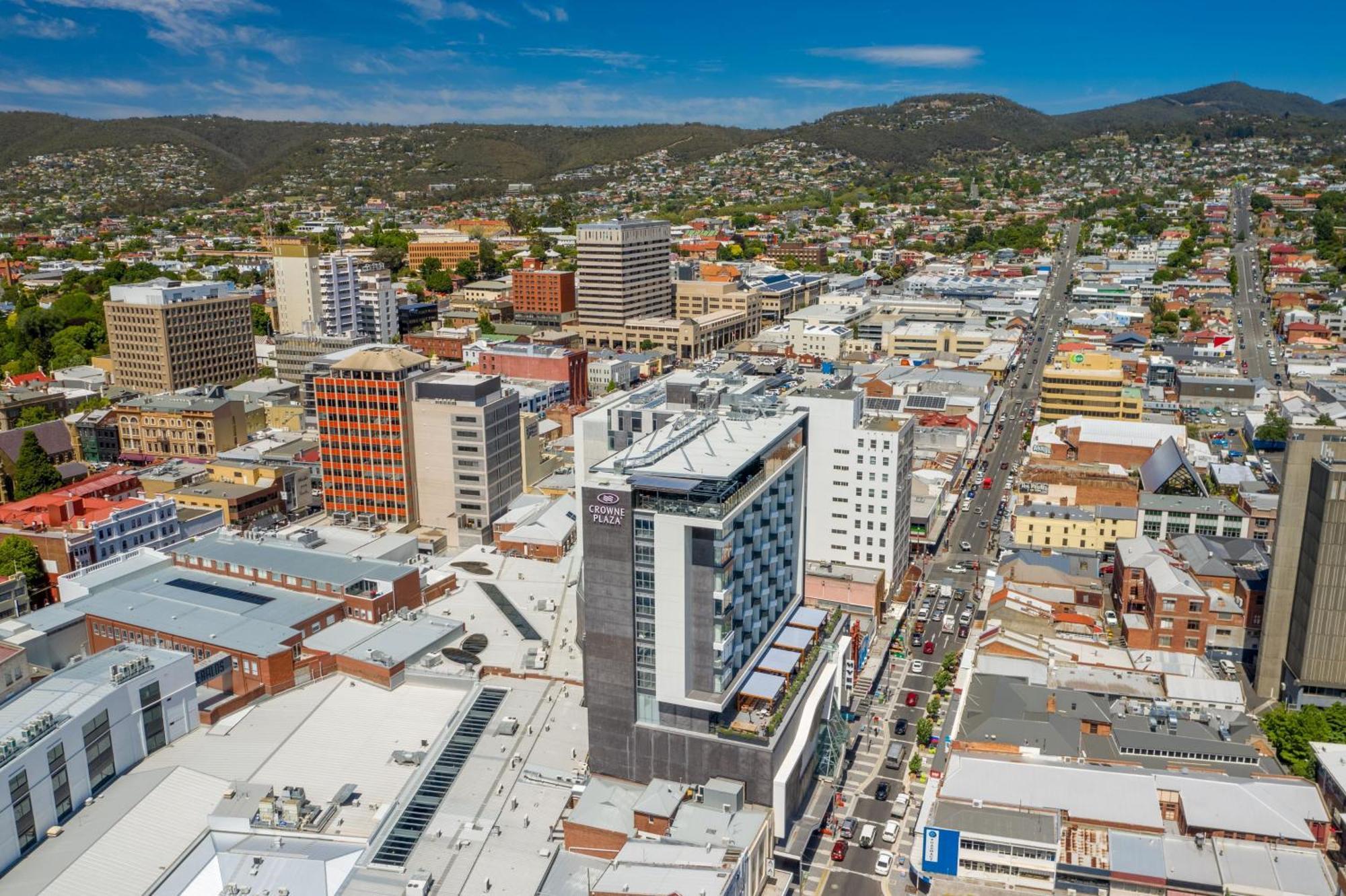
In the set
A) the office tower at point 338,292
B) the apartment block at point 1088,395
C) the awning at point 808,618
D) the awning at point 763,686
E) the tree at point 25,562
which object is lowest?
the tree at point 25,562

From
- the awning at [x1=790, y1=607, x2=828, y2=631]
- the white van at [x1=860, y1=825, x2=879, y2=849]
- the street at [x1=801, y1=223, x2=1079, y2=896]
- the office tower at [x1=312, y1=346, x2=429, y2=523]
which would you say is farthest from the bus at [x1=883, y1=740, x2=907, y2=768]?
the office tower at [x1=312, y1=346, x2=429, y2=523]

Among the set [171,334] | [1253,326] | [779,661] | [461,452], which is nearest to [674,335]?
[171,334]

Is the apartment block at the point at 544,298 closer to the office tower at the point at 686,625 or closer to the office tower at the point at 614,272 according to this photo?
the office tower at the point at 614,272

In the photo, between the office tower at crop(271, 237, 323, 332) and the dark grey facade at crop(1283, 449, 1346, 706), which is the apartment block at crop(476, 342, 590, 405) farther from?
the dark grey facade at crop(1283, 449, 1346, 706)

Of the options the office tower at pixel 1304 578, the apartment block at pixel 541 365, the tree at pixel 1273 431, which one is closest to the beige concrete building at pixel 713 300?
the apartment block at pixel 541 365

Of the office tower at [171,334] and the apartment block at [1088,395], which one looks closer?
the apartment block at [1088,395]

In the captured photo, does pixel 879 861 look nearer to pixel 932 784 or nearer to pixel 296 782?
pixel 932 784
